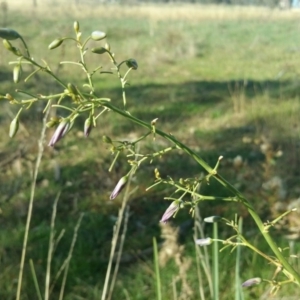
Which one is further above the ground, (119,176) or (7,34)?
(7,34)

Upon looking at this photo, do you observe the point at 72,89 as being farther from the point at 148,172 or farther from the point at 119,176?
the point at 148,172

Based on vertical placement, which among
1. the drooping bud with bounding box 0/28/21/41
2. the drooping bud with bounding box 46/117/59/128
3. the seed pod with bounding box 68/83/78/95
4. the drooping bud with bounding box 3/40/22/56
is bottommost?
the drooping bud with bounding box 46/117/59/128

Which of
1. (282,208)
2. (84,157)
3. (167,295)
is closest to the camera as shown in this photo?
(167,295)

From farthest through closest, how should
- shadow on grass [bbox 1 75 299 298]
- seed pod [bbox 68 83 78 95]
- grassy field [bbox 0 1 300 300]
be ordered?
1. shadow on grass [bbox 1 75 299 298]
2. grassy field [bbox 0 1 300 300]
3. seed pod [bbox 68 83 78 95]

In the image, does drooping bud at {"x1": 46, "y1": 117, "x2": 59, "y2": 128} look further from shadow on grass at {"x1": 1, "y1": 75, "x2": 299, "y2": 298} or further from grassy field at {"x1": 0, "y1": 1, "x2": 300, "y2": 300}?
shadow on grass at {"x1": 1, "y1": 75, "x2": 299, "y2": 298}

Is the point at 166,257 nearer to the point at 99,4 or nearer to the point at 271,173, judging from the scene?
the point at 271,173

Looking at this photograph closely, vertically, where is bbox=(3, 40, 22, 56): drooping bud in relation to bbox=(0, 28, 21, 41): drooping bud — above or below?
below

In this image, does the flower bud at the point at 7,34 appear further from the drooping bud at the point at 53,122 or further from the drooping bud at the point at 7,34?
the drooping bud at the point at 53,122

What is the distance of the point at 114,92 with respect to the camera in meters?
8.02

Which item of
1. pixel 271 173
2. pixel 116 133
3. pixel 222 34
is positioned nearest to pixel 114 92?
pixel 116 133

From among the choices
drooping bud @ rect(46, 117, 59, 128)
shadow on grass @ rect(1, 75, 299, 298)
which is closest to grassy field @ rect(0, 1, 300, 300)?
shadow on grass @ rect(1, 75, 299, 298)

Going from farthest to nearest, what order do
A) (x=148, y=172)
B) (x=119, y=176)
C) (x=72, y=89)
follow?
(x=148, y=172)
(x=119, y=176)
(x=72, y=89)

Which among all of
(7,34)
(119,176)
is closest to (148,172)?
(119,176)

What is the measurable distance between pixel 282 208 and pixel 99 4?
32912mm
